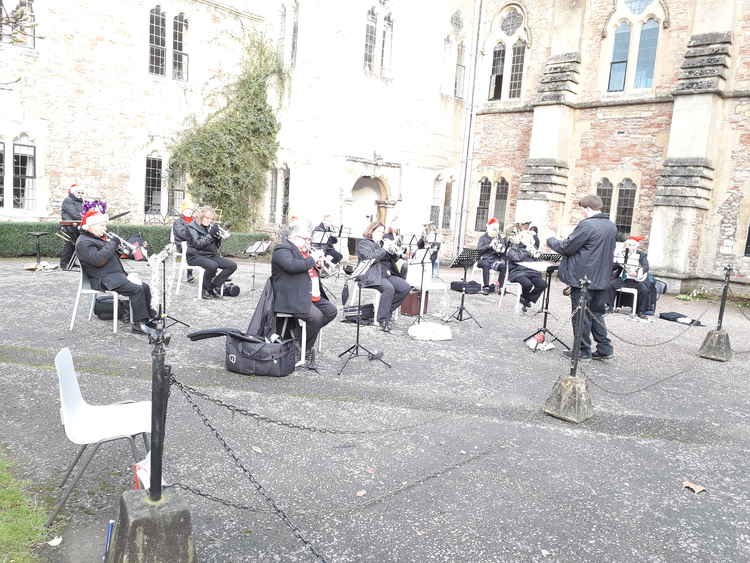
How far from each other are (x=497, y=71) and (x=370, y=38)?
4.86 m

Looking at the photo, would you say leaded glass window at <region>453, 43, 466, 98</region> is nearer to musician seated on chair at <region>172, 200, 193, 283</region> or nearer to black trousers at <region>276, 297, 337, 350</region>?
musician seated on chair at <region>172, 200, 193, 283</region>

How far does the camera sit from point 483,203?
21.6 metres

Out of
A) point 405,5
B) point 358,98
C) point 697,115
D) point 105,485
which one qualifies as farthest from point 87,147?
point 697,115

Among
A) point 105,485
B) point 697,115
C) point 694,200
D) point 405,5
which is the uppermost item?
point 405,5

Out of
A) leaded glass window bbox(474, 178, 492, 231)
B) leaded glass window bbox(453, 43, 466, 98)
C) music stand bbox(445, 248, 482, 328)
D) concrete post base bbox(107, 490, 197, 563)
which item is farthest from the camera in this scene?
leaded glass window bbox(453, 43, 466, 98)

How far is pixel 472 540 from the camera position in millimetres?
3609

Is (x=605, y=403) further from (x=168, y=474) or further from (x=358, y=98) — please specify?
(x=358, y=98)

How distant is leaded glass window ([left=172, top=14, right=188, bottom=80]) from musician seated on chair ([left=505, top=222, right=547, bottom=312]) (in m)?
12.6

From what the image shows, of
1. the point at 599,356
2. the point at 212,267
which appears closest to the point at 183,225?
the point at 212,267

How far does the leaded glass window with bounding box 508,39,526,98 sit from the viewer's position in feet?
67.5

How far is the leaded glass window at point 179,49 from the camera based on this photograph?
19.0 meters

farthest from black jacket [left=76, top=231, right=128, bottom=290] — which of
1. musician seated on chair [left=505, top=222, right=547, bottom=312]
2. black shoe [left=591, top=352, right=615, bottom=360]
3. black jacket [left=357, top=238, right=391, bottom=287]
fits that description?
musician seated on chair [left=505, top=222, right=547, bottom=312]

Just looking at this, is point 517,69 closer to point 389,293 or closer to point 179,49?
point 179,49

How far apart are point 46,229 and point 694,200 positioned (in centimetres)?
1704
